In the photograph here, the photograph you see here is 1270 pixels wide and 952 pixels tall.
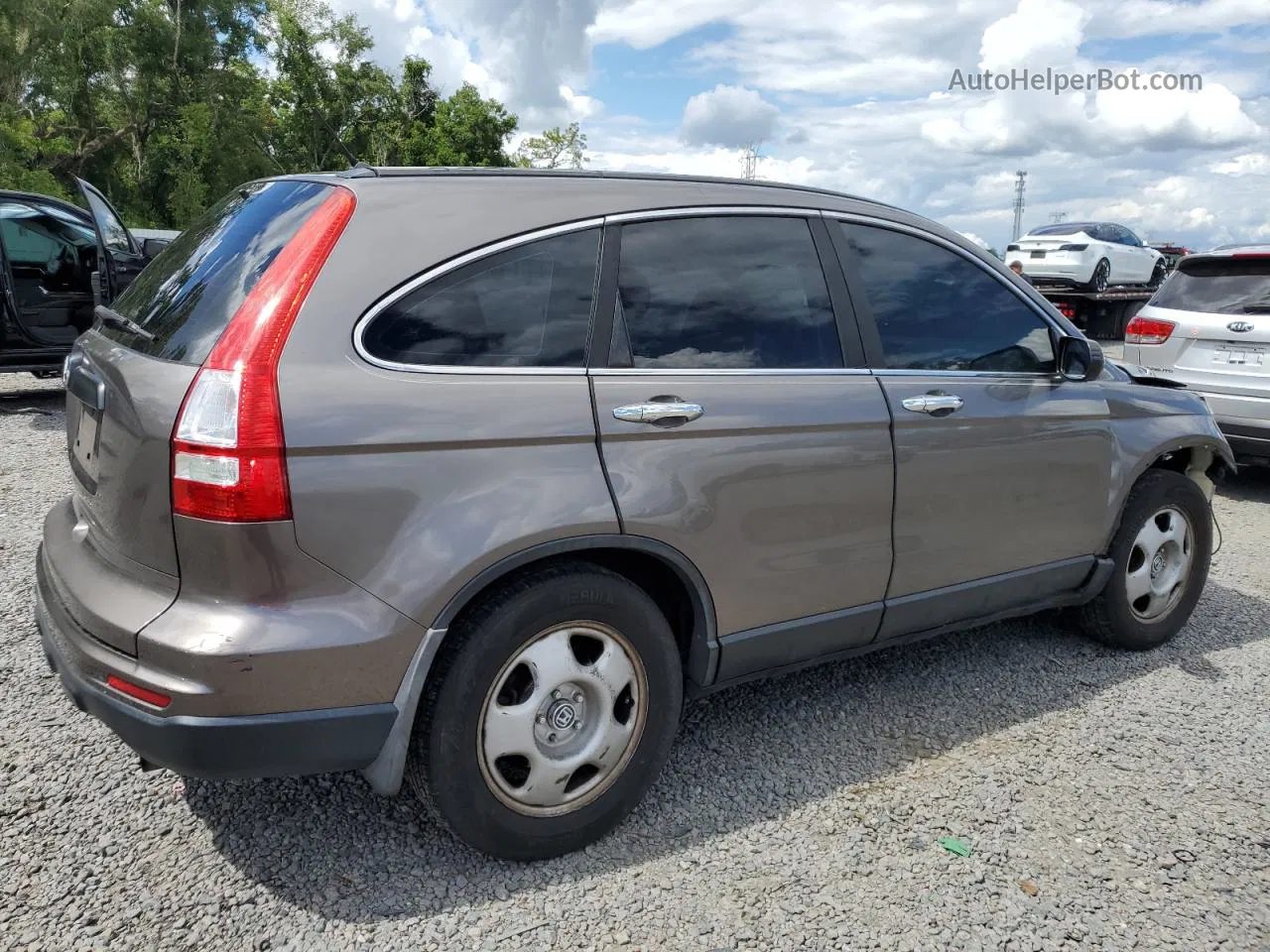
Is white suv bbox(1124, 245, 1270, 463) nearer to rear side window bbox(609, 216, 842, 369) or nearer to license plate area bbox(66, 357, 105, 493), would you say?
rear side window bbox(609, 216, 842, 369)

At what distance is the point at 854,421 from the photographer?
3.06 metres

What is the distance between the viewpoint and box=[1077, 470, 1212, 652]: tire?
160 inches

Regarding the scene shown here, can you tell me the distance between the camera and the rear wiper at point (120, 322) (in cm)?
255

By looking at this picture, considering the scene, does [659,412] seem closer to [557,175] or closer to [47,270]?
[557,175]

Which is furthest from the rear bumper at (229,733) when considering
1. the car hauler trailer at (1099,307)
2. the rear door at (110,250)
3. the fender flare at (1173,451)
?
the car hauler trailer at (1099,307)

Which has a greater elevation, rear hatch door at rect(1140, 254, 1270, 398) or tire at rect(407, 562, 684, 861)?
rear hatch door at rect(1140, 254, 1270, 398)

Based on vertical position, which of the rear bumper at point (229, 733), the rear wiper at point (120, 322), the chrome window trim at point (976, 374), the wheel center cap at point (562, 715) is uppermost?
the rear wiper at point (120, 322)

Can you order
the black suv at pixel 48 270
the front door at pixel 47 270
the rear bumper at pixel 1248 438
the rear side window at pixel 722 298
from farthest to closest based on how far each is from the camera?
the front door at pixel 47 270 → the black suv at pixel 48 270 → the rear bumper at pixel 1248 438 → the rear side window at pixel 722 298

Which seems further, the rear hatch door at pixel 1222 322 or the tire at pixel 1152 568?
the rear hatch door at pixel 1222 322

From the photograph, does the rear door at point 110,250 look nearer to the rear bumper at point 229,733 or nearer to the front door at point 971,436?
the rear bumper at point 229,733

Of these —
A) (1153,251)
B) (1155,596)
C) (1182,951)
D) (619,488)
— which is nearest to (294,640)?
(619,488)

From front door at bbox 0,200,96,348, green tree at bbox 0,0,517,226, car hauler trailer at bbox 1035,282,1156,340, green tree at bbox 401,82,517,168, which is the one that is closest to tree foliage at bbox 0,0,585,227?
green tree at bbox 0,0,517,226

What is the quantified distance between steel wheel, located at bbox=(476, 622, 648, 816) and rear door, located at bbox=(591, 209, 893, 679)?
13.3 inches

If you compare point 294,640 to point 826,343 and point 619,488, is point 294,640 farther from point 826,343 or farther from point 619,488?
point 826,343
